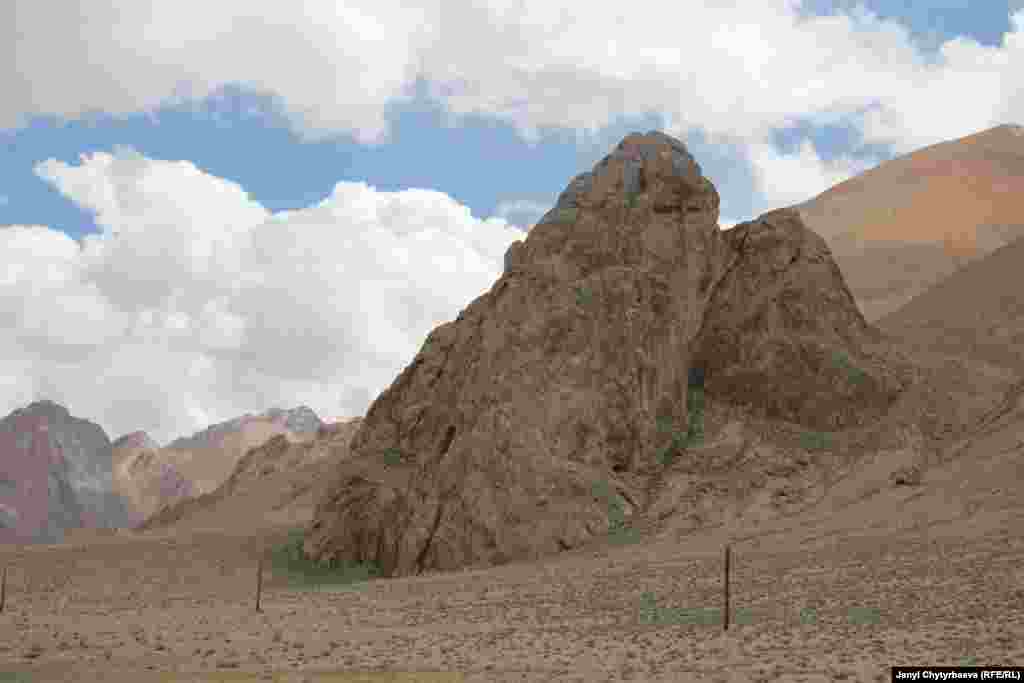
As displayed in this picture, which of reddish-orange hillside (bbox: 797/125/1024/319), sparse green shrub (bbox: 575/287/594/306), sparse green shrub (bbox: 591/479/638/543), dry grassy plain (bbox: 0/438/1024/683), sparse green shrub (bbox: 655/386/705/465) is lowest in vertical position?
dry grassy plain (bbox: 0/438/1024/683)

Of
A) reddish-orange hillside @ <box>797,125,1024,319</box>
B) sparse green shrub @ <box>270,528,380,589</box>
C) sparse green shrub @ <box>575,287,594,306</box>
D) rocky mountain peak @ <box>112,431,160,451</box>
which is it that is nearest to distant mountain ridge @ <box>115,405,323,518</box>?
rocky mountain peak @ <box>112,431,160,451</box>

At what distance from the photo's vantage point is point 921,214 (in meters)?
110

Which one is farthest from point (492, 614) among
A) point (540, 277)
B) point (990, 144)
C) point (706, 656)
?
point (990, 144)

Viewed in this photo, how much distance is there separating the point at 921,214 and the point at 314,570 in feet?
295

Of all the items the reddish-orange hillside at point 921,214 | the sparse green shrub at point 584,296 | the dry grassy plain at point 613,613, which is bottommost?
the dry grassy plain at point 613,613

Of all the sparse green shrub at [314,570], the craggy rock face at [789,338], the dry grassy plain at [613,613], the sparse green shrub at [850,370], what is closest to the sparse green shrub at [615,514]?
the dry grassy plain at [613,613]

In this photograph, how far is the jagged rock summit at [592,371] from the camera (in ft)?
108

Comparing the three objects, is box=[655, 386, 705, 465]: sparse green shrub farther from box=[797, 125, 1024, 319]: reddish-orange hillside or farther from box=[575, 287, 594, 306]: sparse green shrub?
box=[797, 125, 1024, 319]: reddish-orange hillside

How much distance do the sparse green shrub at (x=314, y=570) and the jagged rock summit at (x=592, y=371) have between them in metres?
0.43

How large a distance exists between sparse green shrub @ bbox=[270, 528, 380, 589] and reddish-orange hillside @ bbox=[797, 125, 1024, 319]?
57.8 meters

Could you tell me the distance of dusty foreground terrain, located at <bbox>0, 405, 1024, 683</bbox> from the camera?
667 inches

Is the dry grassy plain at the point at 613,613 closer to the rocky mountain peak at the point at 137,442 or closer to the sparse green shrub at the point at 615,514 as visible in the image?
the sparse green shrub at the point at 615,514

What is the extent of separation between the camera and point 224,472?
140 meters

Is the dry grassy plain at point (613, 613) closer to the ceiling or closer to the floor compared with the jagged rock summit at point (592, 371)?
closer to the floor
